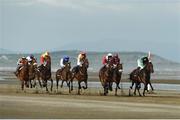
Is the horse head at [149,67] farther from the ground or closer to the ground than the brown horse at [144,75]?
farther from the ground

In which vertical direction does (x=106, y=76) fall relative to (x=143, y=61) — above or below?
below

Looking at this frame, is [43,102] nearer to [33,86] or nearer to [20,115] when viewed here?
[20,115]

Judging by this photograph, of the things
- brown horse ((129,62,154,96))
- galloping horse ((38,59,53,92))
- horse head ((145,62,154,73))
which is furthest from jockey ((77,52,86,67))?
horse head ((145,62,154,73))

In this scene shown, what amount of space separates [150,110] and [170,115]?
2.08 m

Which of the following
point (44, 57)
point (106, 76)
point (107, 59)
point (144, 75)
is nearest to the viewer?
point (144, 75)

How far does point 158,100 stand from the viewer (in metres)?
33.0

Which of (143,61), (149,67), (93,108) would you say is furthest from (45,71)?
(93,108)

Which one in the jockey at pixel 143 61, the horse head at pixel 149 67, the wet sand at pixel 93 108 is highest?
the jockey at pixel 143 61

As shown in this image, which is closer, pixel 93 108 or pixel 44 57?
pixel 93 108

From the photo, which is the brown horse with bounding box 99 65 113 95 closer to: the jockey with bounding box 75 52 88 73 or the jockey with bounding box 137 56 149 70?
the jockey with bounding box 75 52 88 73

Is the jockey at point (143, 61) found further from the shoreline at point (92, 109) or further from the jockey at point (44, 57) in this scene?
the jockey at point (44, 57)

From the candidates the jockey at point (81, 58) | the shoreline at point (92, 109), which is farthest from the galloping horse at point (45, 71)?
the shoreline at point (92, 109)

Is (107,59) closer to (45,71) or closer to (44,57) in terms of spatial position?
(44,57)

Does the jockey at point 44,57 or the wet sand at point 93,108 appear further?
the jockey at point 44,57
